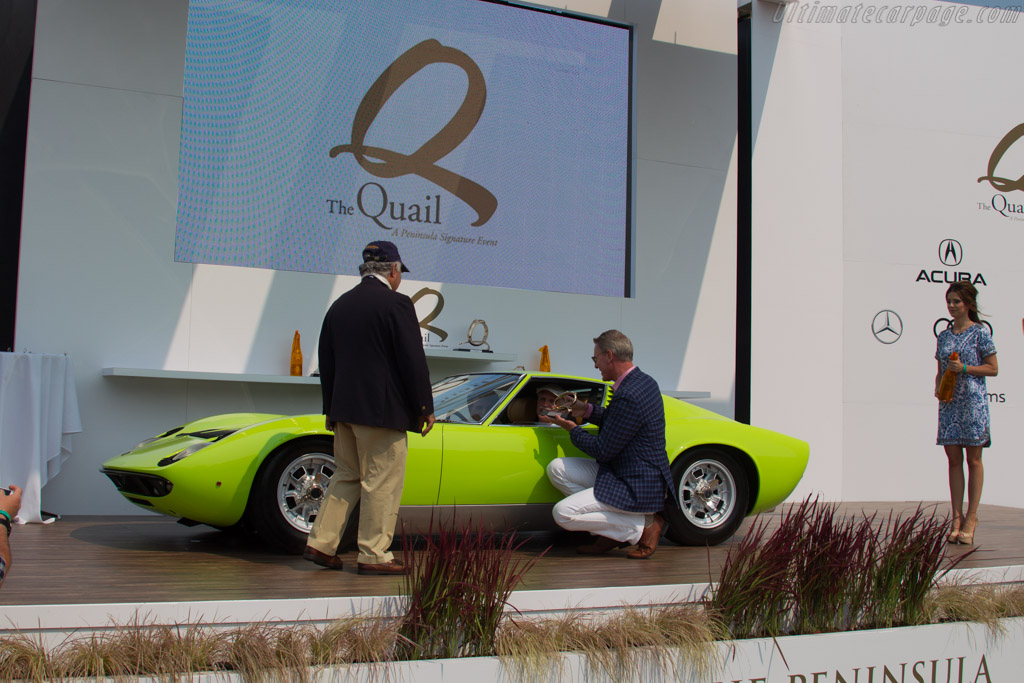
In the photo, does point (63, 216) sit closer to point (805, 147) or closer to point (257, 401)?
point (257, 401)

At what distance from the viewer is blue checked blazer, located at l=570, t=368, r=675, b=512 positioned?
198 inches

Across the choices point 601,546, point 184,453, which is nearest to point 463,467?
point 601,546

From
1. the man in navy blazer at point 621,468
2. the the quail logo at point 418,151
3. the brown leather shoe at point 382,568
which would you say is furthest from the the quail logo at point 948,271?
the brown leather shoe at point 382,568

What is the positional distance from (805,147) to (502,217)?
12.7 feet

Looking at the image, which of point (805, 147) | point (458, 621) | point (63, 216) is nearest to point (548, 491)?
point (458, 621)

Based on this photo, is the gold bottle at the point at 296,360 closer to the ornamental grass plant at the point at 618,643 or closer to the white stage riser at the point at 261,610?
the white stage riser at the point at 261,610

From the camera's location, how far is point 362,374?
14.0 feet

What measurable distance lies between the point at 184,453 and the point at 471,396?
1703 millimetres

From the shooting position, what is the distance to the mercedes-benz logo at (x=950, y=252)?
1025 cm

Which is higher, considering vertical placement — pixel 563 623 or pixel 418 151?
pixel 418 151

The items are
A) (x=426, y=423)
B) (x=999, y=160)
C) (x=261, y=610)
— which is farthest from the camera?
(x=999, y=160)

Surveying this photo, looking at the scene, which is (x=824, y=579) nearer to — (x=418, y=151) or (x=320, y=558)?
(x=320, y=558)

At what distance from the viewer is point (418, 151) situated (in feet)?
25.5

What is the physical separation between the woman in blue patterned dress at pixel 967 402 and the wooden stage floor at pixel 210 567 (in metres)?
0.29
